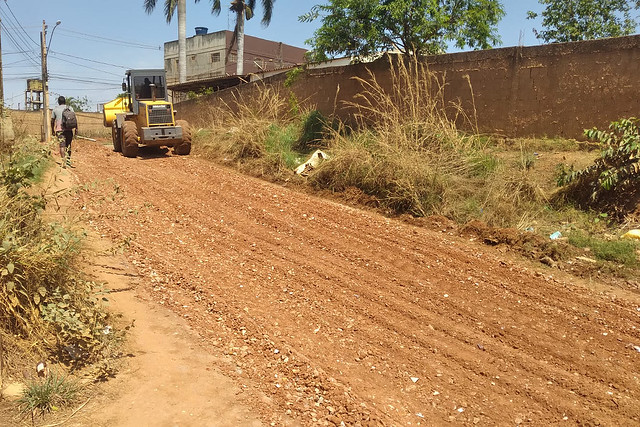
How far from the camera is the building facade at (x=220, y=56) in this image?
40.2 m

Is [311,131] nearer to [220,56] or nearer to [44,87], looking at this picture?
[44,87]

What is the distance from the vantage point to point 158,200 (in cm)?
952

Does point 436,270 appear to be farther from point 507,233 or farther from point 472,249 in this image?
point 507,233

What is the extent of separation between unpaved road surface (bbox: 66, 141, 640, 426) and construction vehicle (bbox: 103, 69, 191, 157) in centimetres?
680

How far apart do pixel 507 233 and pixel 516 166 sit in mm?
2263

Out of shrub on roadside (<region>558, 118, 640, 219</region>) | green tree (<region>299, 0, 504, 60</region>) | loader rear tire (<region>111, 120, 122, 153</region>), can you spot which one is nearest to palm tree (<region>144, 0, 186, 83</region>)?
loader rear tire (<region>111, 120, 122, 153</region>)

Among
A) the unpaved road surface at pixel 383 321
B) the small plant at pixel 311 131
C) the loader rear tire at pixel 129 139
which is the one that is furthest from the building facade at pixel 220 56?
the unpaved road surface at pixel 383 321

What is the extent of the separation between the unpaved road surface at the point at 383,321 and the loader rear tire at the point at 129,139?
22.6ft

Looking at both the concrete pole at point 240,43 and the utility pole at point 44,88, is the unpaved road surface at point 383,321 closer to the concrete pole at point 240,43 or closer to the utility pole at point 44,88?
the utility pole at point 44,88

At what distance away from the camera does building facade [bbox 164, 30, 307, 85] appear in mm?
40156

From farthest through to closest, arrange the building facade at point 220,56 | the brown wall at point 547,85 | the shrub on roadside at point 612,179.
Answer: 1. the building facade at point 220,56
2. the brown wall at point 547,85
3. the shrub on roadside at point 612,179

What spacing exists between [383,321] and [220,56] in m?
38.7

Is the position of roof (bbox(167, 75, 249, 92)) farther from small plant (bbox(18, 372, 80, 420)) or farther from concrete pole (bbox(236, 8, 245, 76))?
small plant (bbox(18, 372, 80, 420))

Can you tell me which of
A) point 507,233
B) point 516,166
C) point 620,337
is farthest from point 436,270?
point 516,166
